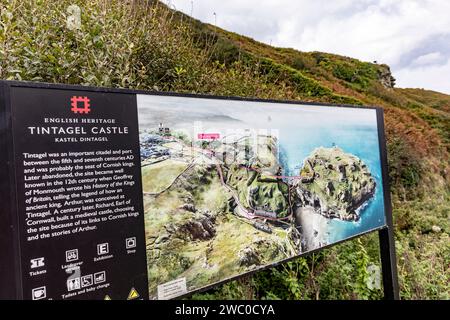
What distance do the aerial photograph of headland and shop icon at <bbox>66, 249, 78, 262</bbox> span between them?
0.38 m

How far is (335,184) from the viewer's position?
3.04 m

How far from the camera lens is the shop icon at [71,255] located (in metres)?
1.61

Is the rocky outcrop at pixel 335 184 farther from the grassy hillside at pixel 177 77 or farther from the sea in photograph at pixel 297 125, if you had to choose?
the grassy hillside at pixel 177 77

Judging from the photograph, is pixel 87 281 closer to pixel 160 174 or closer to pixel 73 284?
pixel 73 284

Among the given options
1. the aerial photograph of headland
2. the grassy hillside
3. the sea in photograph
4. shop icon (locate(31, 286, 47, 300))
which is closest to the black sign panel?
shop icon (locate(31, 286, 47, 300))

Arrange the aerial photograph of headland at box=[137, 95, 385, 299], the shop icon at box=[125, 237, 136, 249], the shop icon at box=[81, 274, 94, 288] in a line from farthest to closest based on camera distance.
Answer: the aerial photograph of headland at box=[137, 95, 385, 299] → the shop icon at box=[125, 237, 136, 249] → the shop icon at box=[81, 274, 94, 288]

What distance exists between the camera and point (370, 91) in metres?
19.3

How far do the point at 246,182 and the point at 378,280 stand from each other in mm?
2251

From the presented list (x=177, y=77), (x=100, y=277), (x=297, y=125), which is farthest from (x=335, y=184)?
(x=177, y=77)

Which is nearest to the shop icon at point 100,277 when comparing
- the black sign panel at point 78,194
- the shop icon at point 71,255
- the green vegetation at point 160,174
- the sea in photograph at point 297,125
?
the black sign panel at point 78,194

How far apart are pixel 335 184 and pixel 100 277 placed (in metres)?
2.15

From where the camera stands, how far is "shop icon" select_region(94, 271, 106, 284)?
1.69m

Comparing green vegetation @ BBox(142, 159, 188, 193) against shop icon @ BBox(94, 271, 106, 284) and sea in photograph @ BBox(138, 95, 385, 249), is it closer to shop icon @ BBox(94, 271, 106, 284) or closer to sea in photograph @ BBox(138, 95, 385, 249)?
sea in photograph @ BBox(138, 95, 385, 249)

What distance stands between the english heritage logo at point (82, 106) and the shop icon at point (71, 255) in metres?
0.70
